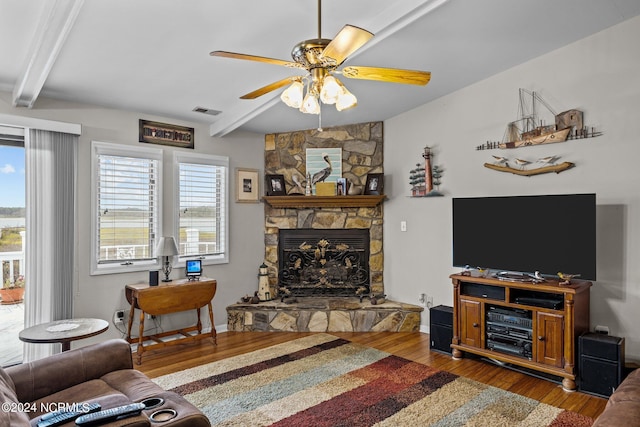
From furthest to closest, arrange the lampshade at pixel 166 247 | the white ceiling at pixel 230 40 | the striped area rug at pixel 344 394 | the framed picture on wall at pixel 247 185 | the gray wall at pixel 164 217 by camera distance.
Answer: the framed picture on wall at pixel 247 185 → the lampshade at pixel 166 247 → the gray wall at pixel 164 217 → the striped area rug at pixel 344 394 → the white ceiling at pixel 230 40

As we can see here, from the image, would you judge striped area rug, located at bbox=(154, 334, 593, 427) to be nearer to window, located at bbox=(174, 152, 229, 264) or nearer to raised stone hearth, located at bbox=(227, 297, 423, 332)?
raised stone hearth, located at bbox=(227, 297, 423, 332)

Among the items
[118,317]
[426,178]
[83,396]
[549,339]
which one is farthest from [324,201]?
[83,396]

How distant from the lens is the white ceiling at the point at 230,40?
7.57ft

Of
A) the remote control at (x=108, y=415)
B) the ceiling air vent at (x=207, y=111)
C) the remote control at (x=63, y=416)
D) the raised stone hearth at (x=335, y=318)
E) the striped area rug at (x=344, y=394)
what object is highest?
the ceiling air vent at (x=207, y=111)

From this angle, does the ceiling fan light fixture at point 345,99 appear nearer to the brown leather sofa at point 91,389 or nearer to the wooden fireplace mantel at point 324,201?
the brown leather sofa at point 91,389

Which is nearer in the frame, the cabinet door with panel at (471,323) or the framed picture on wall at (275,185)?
the cabinet door with panel at (471,323)

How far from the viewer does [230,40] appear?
2656 millimetres

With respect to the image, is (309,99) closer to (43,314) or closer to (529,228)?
(529,228)

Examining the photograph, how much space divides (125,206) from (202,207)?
0.81 metres

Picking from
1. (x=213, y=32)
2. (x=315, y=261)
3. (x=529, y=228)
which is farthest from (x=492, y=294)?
(x=213, y=32)

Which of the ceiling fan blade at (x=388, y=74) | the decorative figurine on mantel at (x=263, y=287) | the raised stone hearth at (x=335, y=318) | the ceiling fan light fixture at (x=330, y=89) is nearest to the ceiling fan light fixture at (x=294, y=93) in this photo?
the ceiling fan light fixture at (x=330, y=89)

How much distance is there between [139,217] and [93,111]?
3.48 ft

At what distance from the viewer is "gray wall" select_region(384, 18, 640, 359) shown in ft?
9.87

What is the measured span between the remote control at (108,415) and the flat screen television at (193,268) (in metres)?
2.57
